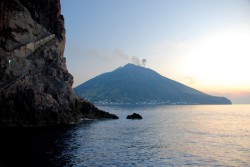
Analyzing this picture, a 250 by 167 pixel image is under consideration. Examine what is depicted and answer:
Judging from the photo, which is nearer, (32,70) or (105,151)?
(105,151)

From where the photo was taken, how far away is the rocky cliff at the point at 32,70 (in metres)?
71.8

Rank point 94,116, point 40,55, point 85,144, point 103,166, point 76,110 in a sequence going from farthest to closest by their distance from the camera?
point 94,116, point 76,110, point 40,55, point 85,144, point 103,166

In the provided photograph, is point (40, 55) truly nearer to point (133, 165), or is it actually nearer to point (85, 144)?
point (85, 144)

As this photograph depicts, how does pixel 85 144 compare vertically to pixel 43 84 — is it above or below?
below

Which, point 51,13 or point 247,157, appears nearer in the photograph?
point 247,157

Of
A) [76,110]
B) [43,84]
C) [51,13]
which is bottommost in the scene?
[76,110]

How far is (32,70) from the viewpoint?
7981cm

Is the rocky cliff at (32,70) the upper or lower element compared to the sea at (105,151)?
upper

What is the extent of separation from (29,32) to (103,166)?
58.9m

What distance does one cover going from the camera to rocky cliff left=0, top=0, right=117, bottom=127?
71.8 meters

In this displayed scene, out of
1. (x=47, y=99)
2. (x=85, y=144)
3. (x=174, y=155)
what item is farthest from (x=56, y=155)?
(x=47, y=99)

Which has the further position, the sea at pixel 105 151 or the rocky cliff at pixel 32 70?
the rocky cliff at pixel 32 70

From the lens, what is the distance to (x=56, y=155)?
1666 inches

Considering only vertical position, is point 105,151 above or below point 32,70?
below
